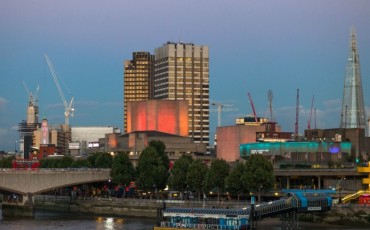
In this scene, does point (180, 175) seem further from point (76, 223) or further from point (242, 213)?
point (242, 213)

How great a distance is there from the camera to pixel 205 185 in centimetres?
17212

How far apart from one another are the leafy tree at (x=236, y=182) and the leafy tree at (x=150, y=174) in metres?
25.7

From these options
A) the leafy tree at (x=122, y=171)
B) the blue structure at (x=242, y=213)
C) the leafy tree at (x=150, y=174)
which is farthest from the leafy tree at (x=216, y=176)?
the blue structure at (x=242, y=213)

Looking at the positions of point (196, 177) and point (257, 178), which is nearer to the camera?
point (257, 178)

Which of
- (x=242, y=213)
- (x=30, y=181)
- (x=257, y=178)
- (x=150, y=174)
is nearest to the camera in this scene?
(x=242, y=213)

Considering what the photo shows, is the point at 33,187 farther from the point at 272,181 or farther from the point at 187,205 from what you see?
the point at 272,181

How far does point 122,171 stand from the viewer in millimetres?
196375

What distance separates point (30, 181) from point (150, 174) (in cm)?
2441

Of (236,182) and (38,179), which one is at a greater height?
(38,179)

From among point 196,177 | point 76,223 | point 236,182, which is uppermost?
point 196,177

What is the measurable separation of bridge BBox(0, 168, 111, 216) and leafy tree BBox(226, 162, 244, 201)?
37319 mm

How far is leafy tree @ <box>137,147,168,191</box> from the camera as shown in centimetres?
18850

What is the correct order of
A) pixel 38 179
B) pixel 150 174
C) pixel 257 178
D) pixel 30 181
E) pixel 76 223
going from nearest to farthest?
pixel 76 223
pixel 257 178
pixel 30 181
pixel 38 179
pixel 150 174

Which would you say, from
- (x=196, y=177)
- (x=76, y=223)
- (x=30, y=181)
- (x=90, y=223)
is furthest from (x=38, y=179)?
(x=90, y=223)
